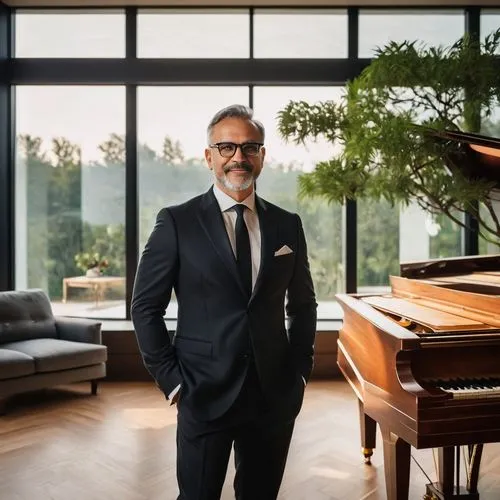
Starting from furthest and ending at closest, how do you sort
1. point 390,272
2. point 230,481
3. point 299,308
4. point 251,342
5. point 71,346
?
point 390,272, point 71,346, point 230,481, point 299,308, point 251,342

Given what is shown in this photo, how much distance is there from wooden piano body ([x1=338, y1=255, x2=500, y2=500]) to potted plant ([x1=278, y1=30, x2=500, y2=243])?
107 centimetres

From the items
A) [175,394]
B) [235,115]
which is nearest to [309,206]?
[235,115]

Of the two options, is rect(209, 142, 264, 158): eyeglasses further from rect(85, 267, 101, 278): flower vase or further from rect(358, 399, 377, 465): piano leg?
rect(85, 267, 101, 278): flower vase

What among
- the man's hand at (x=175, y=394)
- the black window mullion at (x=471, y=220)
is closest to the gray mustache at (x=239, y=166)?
the man's hand at (x=175, y=394)

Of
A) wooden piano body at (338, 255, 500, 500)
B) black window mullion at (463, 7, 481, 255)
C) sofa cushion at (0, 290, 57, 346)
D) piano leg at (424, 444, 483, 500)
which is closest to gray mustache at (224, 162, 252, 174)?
wooden piano body at (338, 255, 500, 500)

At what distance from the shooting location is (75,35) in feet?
18.3

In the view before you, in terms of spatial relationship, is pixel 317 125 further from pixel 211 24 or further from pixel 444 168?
pixel 211 24

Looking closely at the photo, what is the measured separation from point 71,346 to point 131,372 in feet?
2.76

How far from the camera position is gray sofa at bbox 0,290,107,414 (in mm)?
4230

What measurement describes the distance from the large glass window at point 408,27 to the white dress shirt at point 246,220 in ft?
14.4

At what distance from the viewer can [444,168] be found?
384 cm

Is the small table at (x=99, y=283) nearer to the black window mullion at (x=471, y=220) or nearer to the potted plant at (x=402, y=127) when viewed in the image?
the potted plant at (x=402, y=127)

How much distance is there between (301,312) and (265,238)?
34cm

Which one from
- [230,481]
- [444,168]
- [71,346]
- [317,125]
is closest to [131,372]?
[71,346]
